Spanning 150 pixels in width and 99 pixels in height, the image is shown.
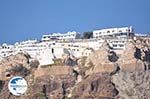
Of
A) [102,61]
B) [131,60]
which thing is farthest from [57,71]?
[131,60]

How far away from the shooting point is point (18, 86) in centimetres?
9762

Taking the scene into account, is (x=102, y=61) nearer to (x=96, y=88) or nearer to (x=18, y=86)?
(x=96, y=88)

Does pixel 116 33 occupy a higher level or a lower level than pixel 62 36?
lower

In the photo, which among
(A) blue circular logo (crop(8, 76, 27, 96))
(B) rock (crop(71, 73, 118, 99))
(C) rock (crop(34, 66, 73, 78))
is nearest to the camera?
(B) rock (crop(71, 73, 118, 99))

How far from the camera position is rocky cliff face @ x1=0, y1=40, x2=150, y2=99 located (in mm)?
98500

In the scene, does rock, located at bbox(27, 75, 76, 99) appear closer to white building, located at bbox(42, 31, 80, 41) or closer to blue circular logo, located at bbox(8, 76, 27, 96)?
blue circular logo, located at bbox(8, 76, 27, 96)

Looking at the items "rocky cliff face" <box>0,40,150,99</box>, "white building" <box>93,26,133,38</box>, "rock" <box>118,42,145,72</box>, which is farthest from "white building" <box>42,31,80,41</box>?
"rock" <box>118,42,145,72</box>

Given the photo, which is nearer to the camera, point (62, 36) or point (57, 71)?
point (57, 71)

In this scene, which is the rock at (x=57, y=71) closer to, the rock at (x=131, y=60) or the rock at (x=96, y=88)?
the rock at (x=96, y=88)

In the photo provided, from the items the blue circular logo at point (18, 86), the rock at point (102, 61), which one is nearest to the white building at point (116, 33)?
the rock at point (102, 61)

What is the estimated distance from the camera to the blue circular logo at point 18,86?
322 ft

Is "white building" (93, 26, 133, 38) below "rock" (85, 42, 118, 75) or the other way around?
the other way around

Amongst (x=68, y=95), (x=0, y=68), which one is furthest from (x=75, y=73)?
(x=0, y=68)

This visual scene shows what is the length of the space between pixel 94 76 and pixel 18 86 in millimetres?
9243
